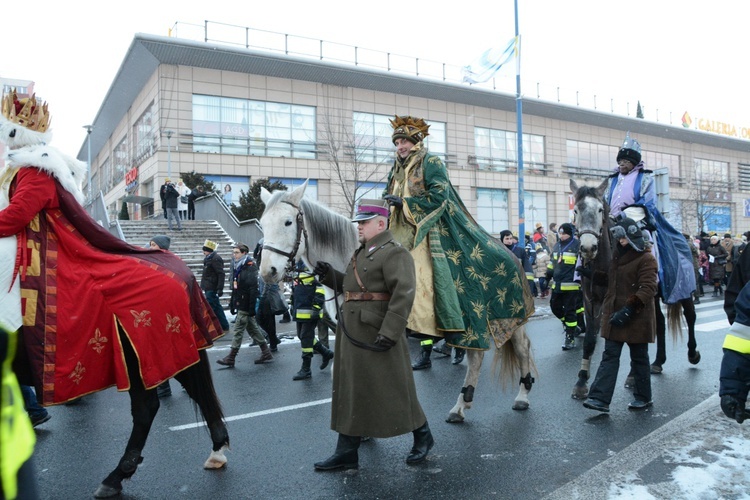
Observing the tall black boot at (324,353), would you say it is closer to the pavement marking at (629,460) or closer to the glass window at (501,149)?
the pavement marking at (629,460)

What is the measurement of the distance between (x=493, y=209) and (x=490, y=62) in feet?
53.3

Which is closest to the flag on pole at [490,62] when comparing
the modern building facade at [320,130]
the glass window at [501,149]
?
the modern building facade at [320,130]

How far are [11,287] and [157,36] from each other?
2555cm

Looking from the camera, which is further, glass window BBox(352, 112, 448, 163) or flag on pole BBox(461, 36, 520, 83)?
glass window BBox(352, 112, 448, 163)

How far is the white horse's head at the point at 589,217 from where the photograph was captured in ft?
19.1

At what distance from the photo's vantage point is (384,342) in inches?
158

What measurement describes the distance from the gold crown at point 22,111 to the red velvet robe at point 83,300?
0.36 metres

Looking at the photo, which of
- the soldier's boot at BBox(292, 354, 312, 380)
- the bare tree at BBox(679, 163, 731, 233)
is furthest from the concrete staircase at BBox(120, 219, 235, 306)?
the bare tree at BBox(679, 163, 731, 233)

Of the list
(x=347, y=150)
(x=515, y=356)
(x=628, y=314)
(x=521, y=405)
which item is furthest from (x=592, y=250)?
(x=347, y=150)

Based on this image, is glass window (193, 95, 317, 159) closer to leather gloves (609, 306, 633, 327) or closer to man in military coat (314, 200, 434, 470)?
leather gloves (609, 306, 633, 327)

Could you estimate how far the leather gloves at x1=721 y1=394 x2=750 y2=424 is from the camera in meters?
3.23

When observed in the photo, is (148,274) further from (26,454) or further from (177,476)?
(26,454)

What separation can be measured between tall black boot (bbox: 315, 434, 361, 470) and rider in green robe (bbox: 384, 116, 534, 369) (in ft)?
3.69

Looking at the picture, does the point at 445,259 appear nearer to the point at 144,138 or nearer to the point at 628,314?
the point at 628,314
